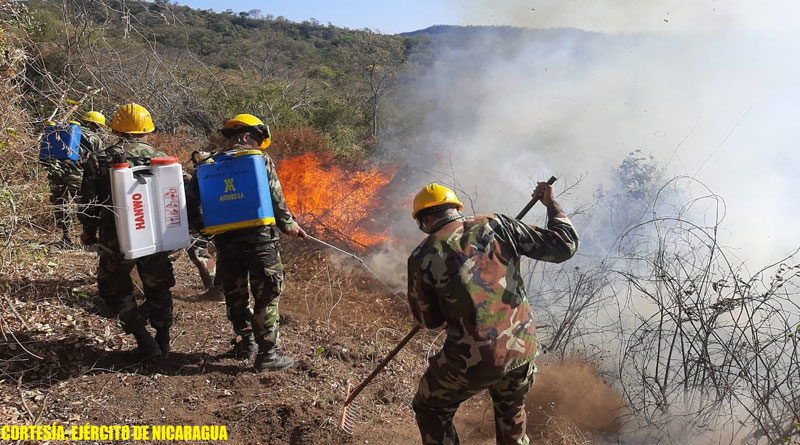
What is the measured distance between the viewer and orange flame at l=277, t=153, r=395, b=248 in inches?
302

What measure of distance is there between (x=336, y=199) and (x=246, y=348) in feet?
12.2

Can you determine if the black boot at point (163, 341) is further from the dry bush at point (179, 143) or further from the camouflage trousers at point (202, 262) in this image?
the dry bush at point (179, 143)

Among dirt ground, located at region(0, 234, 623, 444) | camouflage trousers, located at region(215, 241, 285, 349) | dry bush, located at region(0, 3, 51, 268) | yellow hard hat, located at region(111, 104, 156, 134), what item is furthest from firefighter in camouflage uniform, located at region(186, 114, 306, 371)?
dry bush, located at region(0, 3, 51, 268)

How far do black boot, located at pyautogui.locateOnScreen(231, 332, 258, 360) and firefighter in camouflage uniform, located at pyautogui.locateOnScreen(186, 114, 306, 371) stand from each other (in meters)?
0.16

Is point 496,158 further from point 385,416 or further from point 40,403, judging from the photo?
point 40,403

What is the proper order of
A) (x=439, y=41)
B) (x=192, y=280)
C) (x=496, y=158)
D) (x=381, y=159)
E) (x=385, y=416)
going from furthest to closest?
1. (x=439, y=41)
2. (x=496, y=158)
3. (x=381, y=159)
4. (x=192, y=280)
5. (x=385, y=416)

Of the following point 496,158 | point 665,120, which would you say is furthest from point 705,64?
point 496,158

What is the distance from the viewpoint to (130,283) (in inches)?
165

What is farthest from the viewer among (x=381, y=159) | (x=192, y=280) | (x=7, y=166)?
(x=381, y=159)

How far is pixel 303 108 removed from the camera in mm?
15445

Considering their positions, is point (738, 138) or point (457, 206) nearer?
point (457, 206)

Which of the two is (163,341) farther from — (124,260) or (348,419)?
(348,419)

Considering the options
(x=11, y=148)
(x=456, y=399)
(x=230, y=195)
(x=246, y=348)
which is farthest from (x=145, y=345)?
(x=456, y=399)

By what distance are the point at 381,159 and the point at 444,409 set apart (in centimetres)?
774
